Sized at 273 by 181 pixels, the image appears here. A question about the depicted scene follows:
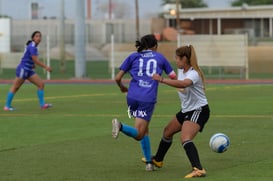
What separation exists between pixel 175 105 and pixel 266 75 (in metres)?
22.3

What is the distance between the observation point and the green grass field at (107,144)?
1151 centimetres

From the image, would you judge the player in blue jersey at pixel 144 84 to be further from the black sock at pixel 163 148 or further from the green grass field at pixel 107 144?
the green grass field at pixel 107 144

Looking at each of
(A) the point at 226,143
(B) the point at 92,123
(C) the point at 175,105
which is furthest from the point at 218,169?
(C) the point at 175,105

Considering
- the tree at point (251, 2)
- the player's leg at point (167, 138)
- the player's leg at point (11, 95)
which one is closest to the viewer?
the player's leg at point (167, 138)

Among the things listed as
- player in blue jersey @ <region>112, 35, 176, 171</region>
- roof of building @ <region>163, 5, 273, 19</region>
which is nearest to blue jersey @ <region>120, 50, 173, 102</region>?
player in blue jersey @ <region>112, 35, 176, 171</region>

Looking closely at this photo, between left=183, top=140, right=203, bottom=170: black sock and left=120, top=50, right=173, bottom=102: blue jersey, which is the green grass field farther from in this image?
left=120, top=50, right=173, bottom=102: blue jersey

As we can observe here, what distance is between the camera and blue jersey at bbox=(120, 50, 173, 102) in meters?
11.9

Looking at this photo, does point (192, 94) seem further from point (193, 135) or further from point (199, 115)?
point (193, 135)

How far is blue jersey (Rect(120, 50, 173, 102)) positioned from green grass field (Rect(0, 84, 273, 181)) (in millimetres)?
1071

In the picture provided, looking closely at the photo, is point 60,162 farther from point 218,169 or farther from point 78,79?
point 78,79

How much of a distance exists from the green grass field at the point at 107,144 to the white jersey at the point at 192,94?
0.94m

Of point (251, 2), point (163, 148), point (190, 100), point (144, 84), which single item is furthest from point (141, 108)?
point (251, 2)

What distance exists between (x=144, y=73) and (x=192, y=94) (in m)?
0.88

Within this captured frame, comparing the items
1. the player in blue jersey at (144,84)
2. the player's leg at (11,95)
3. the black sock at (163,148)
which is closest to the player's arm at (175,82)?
the player in blue jersey at (144,84)
